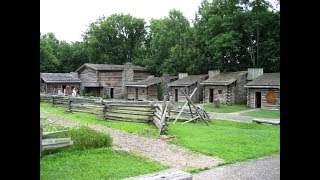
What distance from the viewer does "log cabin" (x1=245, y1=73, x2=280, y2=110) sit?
2938cm

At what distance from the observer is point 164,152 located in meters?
11.1

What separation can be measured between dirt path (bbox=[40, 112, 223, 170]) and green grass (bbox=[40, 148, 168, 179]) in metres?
0.60

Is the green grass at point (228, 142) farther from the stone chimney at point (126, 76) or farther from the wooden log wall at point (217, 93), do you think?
the stone chimney at point (126, 76)

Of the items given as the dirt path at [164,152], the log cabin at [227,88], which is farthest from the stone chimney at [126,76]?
the dirt path at [164,152]

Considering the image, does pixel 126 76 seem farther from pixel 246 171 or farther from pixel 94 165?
pixel 246 171

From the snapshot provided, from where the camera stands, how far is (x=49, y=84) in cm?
4156

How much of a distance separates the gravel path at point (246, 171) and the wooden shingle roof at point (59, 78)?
1408 inches

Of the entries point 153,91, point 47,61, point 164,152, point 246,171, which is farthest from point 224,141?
point 47,61

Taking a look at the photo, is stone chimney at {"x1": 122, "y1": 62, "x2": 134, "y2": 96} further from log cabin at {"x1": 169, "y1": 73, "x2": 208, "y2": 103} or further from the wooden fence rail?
the wooden fence rail

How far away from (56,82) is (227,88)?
73.6ft
